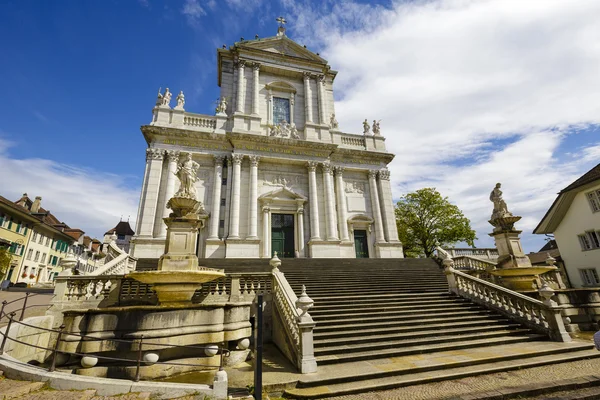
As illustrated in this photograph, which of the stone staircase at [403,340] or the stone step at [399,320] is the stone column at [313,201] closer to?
the stone staircase at [403,340]

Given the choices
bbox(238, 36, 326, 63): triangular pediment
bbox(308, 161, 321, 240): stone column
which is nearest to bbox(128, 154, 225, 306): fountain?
→ bbox(308, 161, 321, 240): stone column

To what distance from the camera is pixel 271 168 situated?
2228 cm

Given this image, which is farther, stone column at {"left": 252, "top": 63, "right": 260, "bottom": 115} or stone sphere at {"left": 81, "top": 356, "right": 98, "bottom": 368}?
stone column at {"left": 252, "top": 63, "right": 260, "bottom": 115}

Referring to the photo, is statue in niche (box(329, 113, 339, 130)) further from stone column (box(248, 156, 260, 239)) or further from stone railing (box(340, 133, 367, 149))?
stone column (box(248, 156, 260, 239))

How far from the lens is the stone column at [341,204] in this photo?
21778mm

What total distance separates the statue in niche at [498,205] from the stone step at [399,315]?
4427mm

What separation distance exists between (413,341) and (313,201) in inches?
581

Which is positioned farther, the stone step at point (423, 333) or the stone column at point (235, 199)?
the stone column at point (235, 199)

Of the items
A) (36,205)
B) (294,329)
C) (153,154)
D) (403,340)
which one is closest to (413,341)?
(403,340)

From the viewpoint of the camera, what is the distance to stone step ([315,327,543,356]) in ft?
22.6

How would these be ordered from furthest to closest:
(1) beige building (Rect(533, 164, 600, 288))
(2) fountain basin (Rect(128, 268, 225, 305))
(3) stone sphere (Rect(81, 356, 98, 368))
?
(1) beige building (Rect(533, 164, 600, 288)) < (2) fountain basin (Rect(128, 268, 225, 305)) < (3) stone sphere (Rect(81, 356, 98, 368))

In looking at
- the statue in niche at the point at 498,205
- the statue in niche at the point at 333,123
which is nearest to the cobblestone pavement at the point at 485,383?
the statue in niche at the point at 498,205

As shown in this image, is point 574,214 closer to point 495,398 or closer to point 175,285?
point 495,398

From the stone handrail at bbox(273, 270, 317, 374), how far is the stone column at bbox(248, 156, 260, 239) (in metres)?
9.98
